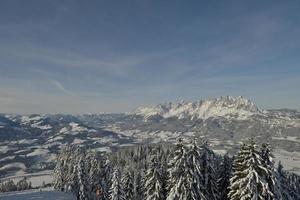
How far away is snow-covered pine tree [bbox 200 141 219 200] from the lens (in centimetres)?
5122

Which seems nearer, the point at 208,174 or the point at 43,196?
the point at 208,174

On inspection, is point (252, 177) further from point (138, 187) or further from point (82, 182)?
point (138, 187)

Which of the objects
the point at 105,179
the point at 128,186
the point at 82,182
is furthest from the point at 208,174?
the point at 105,179

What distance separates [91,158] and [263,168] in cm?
8483

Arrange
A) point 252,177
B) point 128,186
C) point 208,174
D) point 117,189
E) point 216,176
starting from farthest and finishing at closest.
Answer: point 128,186 < point 117,189 < point 216,176 < point 208,174 < point 252,177

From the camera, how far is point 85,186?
324 ft

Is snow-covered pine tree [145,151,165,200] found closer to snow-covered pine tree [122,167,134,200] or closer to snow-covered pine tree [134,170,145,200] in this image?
snow-covered pine tree [122,167,134,200]

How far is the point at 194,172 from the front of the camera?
47.7 metres

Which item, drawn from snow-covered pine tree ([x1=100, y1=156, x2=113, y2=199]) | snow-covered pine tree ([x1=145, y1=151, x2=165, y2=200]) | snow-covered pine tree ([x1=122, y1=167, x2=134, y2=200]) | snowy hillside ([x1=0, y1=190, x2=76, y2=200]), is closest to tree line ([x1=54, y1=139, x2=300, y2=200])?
snow-covered pine tree ([x1=145, y1=151, x2=165, y2=200])

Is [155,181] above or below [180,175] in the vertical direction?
below

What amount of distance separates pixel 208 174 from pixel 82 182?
2157 inches

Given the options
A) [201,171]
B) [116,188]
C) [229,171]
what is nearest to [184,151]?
[201,171]

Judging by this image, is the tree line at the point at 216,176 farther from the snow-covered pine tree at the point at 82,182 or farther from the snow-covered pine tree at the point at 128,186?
the snow-covered pine tree at the point at 82,182

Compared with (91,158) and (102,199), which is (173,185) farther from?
(91,158)
